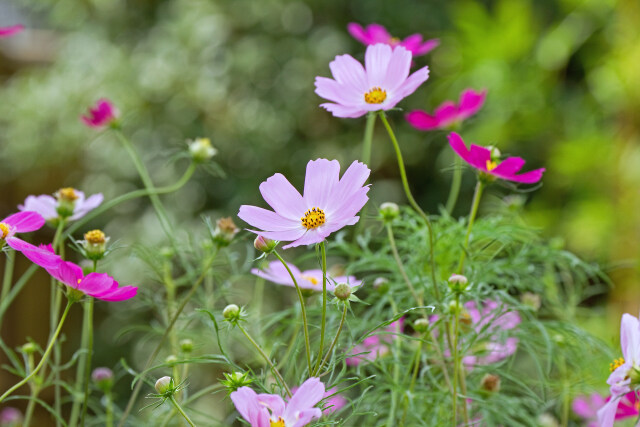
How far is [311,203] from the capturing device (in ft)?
1.24

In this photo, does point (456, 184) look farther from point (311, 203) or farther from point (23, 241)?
point (23, 241)

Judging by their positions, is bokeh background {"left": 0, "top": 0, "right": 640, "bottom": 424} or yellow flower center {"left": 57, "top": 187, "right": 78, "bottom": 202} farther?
bokeh background {"left": 0, "top": 0, "right": 640, "bottom": 424}

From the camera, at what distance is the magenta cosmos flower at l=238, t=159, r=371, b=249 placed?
13.6 inches

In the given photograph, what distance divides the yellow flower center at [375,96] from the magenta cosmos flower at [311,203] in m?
0.07

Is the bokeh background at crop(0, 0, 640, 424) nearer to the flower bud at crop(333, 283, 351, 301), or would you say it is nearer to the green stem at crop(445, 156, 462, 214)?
the green stem at crop(445, 156, 462, 214)

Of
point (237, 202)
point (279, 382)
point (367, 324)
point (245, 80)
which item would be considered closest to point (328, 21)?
point (245, 80)

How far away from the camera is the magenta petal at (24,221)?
0.39 meters

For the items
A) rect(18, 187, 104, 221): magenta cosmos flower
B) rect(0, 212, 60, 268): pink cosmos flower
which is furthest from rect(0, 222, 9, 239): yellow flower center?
rect(18, 187, 104, 221): magenta cosmos flower

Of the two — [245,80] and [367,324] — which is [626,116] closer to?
[245,80]

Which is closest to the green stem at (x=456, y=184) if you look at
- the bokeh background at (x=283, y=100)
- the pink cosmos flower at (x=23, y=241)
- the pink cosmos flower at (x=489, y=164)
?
the pink cosmos flower at (x=489, y=164)

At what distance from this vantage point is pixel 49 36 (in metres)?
2.64

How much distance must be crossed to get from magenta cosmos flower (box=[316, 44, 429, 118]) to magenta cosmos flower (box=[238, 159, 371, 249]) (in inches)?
1.7

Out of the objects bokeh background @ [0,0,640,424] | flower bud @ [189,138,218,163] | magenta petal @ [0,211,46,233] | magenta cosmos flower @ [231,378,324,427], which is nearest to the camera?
magenta cosmos flower @ [231,378,324,427]

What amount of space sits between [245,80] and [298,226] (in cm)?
198
